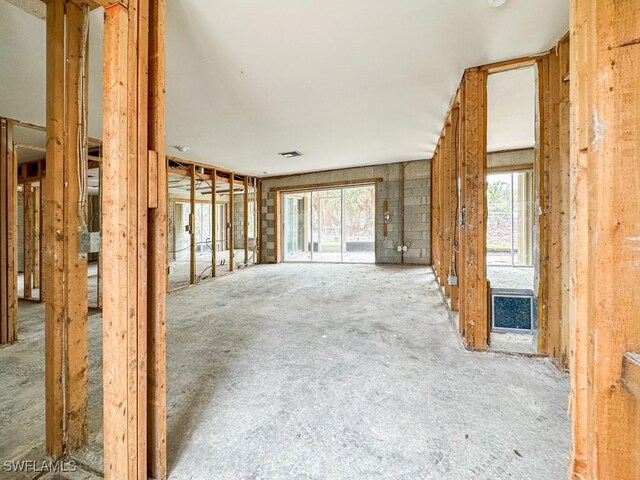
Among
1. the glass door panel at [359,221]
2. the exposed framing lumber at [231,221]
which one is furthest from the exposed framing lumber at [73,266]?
the glass door panel at [359,221]

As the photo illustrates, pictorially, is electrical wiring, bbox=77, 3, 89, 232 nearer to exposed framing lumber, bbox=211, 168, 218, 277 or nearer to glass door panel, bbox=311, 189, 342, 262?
exposed framing lumber, bbox=211, 168, 218, 277

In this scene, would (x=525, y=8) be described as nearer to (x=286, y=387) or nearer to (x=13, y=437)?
(x=286, y=387)

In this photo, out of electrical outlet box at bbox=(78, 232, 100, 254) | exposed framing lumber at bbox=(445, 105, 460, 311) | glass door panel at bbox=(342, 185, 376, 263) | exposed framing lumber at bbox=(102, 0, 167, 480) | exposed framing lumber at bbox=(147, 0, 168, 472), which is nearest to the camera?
exposed framing lumber at bbox=(102, 0, 167, 480)

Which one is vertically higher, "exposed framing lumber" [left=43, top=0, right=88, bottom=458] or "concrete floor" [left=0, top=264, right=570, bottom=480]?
"exposed framing lumber" [left=43, top=0, right=88, bottom=458]

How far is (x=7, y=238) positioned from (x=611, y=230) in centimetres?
443

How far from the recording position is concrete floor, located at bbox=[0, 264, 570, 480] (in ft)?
4.19

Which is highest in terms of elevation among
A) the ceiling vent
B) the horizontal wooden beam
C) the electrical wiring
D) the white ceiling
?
the ceiling vent

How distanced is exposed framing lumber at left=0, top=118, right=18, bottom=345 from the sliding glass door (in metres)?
5.68

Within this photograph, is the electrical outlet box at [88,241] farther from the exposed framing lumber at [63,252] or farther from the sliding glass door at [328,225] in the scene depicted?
the sliding glass door at [328,225]

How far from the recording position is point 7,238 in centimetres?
284

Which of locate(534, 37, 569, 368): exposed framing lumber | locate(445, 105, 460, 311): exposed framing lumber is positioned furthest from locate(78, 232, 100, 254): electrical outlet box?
locate(445, 105, 460, 311): exposed framing lumber

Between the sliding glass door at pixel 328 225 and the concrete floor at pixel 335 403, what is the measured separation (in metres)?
5.48

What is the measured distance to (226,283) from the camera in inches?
213

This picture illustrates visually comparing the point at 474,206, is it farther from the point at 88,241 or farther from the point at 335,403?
the point at 88,241
